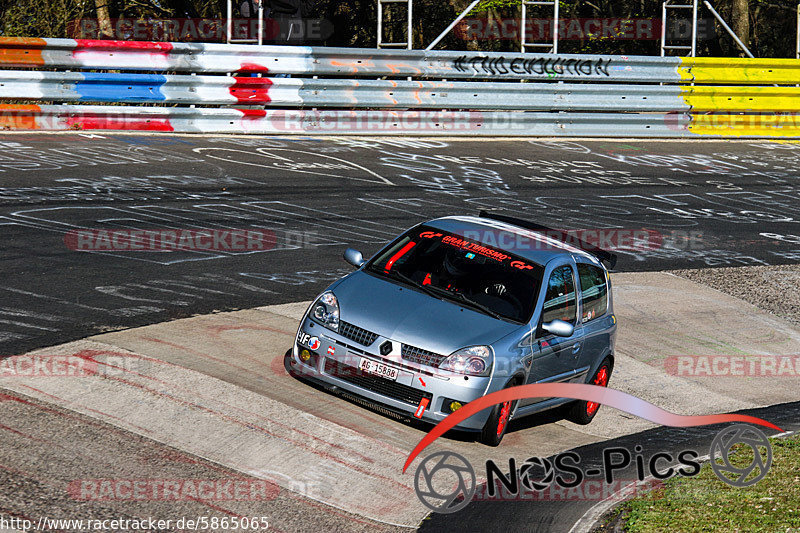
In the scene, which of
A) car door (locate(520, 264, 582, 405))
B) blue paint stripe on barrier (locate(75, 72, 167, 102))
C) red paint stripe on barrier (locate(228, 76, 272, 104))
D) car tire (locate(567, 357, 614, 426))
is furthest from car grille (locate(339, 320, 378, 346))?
red paint stripe on barrier (locate(228, 76, 272, 104))

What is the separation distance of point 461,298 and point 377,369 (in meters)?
1.04

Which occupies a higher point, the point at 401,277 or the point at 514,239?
the point at 514,239

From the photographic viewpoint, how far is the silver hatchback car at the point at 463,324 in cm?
748

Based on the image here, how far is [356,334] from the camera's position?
7684 mm

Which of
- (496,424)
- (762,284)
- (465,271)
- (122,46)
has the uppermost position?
(122,46)

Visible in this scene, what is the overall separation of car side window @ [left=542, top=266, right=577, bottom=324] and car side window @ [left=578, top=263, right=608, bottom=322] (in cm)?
16

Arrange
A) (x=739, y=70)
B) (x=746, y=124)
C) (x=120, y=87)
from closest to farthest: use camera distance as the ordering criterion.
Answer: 1. (x=120, y=87)
2. (x=739, y=70)
3. (x=746, y=124)

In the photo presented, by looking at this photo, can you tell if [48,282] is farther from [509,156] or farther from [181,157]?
[509,156]

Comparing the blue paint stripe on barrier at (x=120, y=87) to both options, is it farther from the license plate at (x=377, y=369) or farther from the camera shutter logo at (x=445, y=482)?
the camera shutter logo at (x=445, y=482)

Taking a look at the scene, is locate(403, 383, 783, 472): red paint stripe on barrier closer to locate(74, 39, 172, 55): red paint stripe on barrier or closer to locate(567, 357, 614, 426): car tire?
locate(567, 357, 614, 426): car tire

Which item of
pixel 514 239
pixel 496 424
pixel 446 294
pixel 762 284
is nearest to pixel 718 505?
pixel 496 424

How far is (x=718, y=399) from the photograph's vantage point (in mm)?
9859

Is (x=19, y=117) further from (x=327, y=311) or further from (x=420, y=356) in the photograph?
(x=420, y=356)

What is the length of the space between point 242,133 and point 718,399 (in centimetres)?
1144
